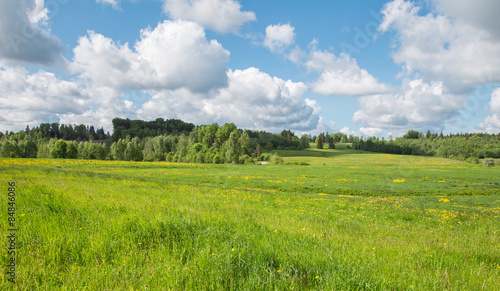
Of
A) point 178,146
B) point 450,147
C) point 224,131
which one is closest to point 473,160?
point 450,147

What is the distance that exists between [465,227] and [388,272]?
1050cm

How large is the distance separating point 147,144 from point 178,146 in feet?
71.9

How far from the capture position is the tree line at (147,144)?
7712 centimetres

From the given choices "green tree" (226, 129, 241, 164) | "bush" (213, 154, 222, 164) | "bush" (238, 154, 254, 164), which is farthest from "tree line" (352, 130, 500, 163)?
"bush" (213, 154, 222, 164)

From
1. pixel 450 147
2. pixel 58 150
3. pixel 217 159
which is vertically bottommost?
pixel 217 159

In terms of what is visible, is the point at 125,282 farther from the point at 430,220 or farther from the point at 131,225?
the point at 430,220

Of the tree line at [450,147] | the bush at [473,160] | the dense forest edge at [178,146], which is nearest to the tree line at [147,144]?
the dense forest edge at [178,146]

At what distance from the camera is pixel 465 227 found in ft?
35.7

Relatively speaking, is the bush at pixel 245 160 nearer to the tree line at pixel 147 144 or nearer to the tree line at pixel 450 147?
the tree line at pixel 147 144

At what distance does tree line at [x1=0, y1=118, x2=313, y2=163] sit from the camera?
7712 centimetres

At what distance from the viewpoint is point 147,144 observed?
127812mm

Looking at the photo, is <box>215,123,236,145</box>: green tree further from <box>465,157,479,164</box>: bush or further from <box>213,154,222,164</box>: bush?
<box>465,157,479,164</box>: bush

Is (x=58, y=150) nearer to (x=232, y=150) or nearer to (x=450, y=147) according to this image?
(x=232, y=150)

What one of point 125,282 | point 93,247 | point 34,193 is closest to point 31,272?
point 93,247
